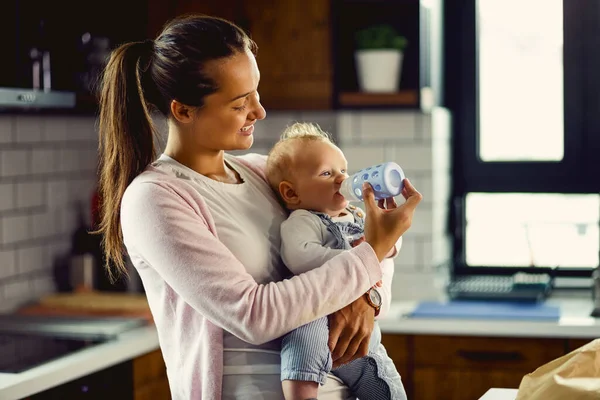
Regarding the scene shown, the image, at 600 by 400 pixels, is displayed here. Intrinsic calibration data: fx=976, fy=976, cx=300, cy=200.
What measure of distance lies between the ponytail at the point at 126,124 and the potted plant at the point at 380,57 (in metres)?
1.78

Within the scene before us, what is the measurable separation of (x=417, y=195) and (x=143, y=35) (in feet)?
7.18

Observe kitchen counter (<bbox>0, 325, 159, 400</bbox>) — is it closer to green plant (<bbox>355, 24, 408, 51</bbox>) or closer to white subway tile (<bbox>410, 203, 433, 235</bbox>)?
white subway tile (<bbox>410, 203, 433, 235</bbox>)

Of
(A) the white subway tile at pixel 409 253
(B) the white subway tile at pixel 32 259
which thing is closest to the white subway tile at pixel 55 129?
(B) the white subway tile at pixel 32 259

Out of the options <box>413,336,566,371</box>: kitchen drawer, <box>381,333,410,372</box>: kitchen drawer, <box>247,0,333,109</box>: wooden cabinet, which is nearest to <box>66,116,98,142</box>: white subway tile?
<box>247,0,333,109</box>: wooden cabinet

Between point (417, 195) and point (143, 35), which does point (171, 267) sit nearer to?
point (417, 195)

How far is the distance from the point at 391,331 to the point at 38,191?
4.35 feet

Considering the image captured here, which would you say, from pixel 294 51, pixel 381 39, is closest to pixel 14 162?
pixel 294 51

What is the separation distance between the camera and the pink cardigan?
1.62 meters

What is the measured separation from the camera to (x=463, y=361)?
10.4ft

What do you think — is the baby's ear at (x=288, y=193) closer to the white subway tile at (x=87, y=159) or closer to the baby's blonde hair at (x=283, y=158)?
the baby's blonde hair at (x=283, y=158)

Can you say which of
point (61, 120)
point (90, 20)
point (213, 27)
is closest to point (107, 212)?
point (213, 27)

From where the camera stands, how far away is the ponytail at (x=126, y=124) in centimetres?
179

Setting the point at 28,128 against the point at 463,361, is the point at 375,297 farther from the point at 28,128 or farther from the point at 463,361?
the point at 28,128

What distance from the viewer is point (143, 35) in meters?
3.69
